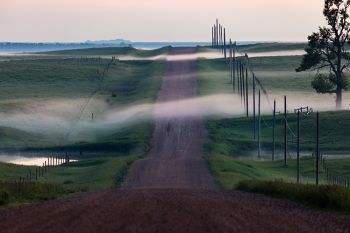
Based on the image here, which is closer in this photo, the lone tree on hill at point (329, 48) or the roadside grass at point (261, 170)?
the roadside grass at point (261, 170)

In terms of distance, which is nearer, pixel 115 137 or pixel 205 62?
pixel 115 137

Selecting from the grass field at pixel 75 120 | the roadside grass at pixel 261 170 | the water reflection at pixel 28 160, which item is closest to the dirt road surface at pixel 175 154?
the roadside grass at pixel 261 170

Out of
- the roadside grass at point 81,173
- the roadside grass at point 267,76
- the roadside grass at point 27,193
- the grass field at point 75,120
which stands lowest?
the roadside grass at point 267,76

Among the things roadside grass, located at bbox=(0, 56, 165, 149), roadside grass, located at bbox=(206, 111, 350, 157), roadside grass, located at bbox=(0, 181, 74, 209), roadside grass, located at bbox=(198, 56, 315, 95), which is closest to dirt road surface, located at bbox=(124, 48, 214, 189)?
roadside grass, located at bbox=(206, 111, 350, 157)

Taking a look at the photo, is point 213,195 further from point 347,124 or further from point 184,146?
point 347,124

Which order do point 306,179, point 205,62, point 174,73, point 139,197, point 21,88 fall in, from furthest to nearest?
point 205,62, point 174,73, point 21,88, point 306,179, point 139,197

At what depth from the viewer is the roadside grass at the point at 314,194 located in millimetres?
30969

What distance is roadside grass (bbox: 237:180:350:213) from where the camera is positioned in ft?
102

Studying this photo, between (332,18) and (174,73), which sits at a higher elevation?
(332,18)

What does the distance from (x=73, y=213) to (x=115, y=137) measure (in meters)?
62.5

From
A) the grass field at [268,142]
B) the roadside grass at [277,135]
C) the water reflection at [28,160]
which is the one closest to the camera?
the grass field at [268,142]

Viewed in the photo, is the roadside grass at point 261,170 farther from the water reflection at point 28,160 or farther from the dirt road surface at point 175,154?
the water reflection at point 28,160

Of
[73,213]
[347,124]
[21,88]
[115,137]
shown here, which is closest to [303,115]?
[347,124]

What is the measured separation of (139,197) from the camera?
99.0 ft
